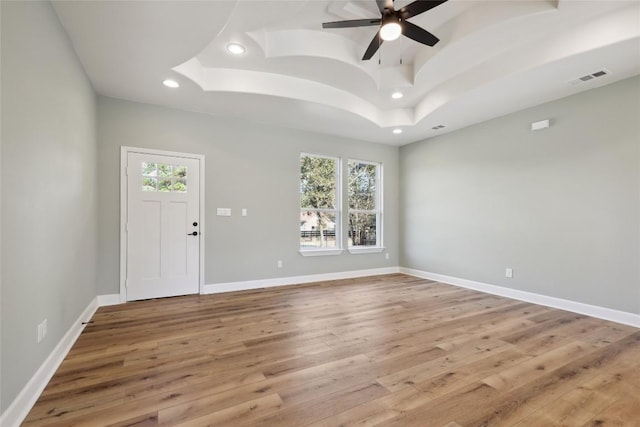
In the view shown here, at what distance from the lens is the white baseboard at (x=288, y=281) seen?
4.55 meters

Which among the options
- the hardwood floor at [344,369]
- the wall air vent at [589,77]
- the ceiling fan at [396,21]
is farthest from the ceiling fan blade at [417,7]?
the hardwood floor at [344,369]

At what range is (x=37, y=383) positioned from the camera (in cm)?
187

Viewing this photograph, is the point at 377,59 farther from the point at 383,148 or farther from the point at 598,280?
the point at 598,280

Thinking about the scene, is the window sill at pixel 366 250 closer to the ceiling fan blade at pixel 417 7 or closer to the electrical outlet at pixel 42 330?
the ceiling fan blade at pixel 417 7

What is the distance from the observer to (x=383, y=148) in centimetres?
624

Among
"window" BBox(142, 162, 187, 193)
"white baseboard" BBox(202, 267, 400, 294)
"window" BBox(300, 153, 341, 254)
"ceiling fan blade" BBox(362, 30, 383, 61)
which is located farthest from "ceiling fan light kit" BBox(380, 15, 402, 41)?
"white baseboard" BBox(202, 267, 400, 294)

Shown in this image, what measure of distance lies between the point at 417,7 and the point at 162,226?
399 cm

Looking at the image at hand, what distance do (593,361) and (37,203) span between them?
14.0ft

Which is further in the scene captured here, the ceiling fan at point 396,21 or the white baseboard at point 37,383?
the ceiling fan at point 396,21

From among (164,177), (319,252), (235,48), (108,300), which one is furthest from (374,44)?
(108,300)

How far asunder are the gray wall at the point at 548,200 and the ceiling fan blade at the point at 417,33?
2.37 metres

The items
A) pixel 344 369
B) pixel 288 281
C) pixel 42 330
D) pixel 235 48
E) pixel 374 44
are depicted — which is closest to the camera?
pixel 42 330

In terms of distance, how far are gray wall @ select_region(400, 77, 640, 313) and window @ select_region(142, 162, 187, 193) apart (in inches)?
173

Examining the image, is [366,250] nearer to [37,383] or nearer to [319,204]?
[319,204]
